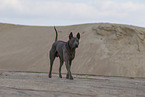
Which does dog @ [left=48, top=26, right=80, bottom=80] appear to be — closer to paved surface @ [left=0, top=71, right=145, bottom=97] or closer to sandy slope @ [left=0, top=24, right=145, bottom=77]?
paved surface @ [left=0, top=71, right=145, bottom=97]

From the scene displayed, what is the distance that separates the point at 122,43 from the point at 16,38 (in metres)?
16.5

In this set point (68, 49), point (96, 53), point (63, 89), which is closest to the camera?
point (63, 89)

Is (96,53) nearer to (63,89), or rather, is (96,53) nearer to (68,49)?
(68,49)

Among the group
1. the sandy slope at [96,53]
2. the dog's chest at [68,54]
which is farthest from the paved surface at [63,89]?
the sandy slope at [96,53]

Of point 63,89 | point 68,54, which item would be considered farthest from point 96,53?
point 63,89

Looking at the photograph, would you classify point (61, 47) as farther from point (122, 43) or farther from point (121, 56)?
point (122, 43)

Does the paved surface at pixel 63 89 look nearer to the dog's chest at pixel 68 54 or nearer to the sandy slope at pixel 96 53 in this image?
the dog's chest at pixel 68 54

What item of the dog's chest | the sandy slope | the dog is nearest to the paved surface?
the dog

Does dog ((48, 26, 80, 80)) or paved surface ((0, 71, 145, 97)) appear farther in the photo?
dog ((48, 26, 80, 80))

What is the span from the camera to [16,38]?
124 feet

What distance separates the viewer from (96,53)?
26.0 m

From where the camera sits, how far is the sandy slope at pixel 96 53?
23484mm

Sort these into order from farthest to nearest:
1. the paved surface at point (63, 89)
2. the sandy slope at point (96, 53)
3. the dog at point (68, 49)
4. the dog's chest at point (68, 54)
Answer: the sandy slope at point (96, 53)
the dog's chest at point (68, 54)
the dog at point (68, 49)
the paved surface at point (63, 89)

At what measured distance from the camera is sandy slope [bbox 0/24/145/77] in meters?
23.5
